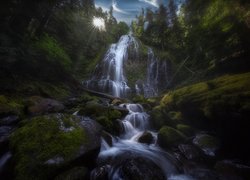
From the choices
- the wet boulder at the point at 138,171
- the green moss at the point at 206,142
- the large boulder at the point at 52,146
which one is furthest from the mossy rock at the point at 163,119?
the wet boulder at the point at 138,171

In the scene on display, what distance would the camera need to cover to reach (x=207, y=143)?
7.81m

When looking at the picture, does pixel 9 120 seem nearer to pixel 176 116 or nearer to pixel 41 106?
pixel 41 106

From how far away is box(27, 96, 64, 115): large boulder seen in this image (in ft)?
25.9

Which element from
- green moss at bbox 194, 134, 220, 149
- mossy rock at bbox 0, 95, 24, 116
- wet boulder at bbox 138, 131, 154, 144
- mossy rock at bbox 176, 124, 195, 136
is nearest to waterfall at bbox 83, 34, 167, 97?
mossy rock at bbox 176, 124, 195, 136

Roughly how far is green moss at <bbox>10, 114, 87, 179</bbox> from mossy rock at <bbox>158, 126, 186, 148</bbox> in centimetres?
397

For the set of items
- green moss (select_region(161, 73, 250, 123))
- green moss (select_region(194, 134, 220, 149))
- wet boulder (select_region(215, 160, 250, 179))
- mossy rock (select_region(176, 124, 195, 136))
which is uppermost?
green moss (select_region(161, 73, 250, 123))

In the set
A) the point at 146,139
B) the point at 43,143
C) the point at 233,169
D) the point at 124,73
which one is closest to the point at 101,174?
the point at 43,143

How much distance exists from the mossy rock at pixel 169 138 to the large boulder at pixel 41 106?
5.17 meters

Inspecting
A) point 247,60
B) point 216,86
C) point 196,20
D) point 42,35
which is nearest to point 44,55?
point 42,35

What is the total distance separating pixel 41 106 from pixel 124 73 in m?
14.0

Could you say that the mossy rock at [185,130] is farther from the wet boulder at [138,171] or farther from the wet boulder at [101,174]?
the wet boulder at [101,174]

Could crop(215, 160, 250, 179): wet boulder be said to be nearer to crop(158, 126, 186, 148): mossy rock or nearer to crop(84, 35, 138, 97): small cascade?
crop(158, 126, 186, 148): mossy rock

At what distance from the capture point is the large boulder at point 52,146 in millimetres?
3901

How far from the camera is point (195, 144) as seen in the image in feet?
25.7
